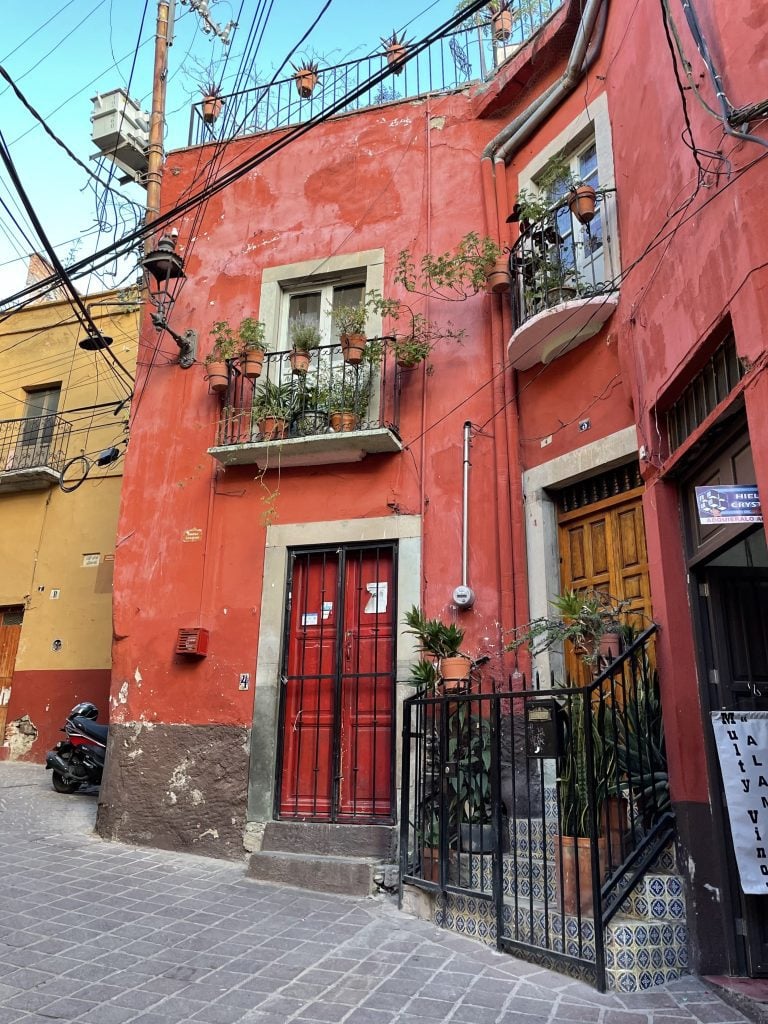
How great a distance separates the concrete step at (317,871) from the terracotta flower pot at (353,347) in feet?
14.4

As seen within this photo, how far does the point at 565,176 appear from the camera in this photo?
695 centimetres

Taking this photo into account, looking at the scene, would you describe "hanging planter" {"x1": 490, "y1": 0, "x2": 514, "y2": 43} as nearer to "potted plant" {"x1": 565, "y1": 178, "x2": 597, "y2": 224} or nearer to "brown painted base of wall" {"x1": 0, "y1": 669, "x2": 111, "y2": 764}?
"potted plant" {"x1": 565, "y1": 178, "x2": 597, "y2": 224}

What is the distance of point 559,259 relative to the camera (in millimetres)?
6500

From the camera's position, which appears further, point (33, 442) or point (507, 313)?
point (33, 442)

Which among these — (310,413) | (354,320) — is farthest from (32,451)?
(354,320)

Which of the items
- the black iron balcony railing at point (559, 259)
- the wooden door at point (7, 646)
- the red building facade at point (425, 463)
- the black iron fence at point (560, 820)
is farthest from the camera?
the wooden door at point (7, 646)

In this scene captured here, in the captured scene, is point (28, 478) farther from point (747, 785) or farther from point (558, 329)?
point (747, 785)

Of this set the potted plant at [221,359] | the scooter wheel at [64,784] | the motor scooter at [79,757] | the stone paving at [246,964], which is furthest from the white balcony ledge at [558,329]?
the scooter wheel at [64,784]

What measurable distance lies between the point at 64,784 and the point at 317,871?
14.3 ft

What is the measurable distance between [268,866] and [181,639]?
225cm

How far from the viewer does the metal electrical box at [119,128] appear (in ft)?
35.9

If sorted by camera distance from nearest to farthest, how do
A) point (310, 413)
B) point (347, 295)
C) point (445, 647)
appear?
point (445, 647)
point (310, 413)
point (347, 295)

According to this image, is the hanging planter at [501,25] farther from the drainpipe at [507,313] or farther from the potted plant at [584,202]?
the potted plant at [584,202]

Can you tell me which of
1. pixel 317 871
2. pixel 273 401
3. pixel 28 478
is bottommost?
pixel 317 871
